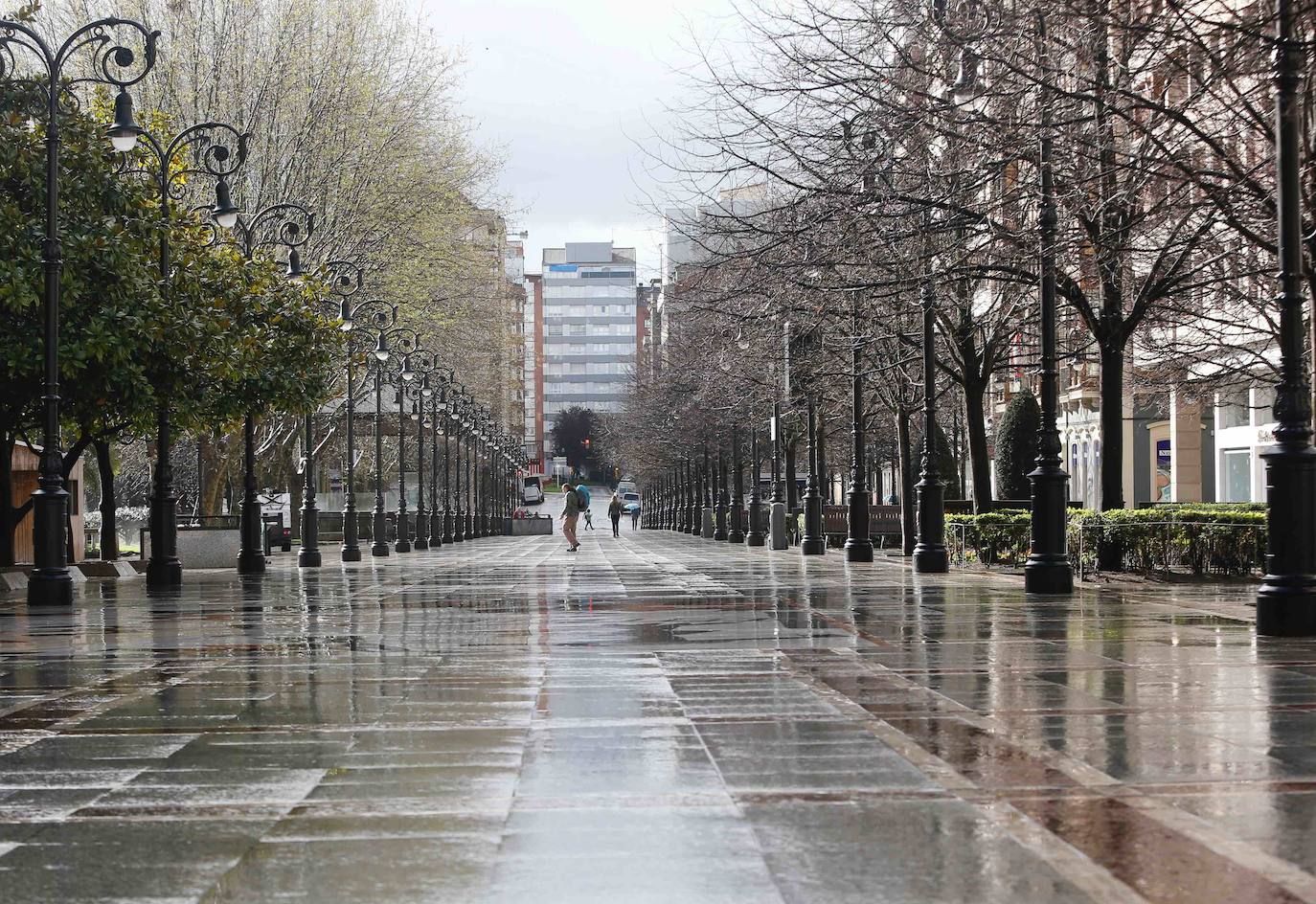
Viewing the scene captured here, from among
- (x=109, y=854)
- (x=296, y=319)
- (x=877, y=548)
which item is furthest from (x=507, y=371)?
(x=109, y=854)

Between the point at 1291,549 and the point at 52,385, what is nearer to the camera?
Result: the point at 1291,549

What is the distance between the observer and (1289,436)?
14141 millimetres

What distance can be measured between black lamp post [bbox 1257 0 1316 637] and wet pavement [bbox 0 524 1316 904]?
1.96ft

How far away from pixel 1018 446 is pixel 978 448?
11919 millimetres

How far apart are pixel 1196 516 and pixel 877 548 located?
25.1 m

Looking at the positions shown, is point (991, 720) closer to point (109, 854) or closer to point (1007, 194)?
point (109, 854)

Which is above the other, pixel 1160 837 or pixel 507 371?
pixel 507 371

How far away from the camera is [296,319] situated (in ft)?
108

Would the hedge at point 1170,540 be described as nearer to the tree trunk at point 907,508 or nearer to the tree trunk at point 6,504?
the tree trunk at point 907,508

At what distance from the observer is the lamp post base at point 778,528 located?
50156 millimetres

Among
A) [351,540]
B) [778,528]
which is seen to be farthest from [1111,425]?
[778,528]

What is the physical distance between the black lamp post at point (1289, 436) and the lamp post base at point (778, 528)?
35909mm

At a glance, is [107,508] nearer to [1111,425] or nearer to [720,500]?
[1111,425]

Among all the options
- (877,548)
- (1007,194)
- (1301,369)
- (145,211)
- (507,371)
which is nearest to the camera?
(1301,369)
